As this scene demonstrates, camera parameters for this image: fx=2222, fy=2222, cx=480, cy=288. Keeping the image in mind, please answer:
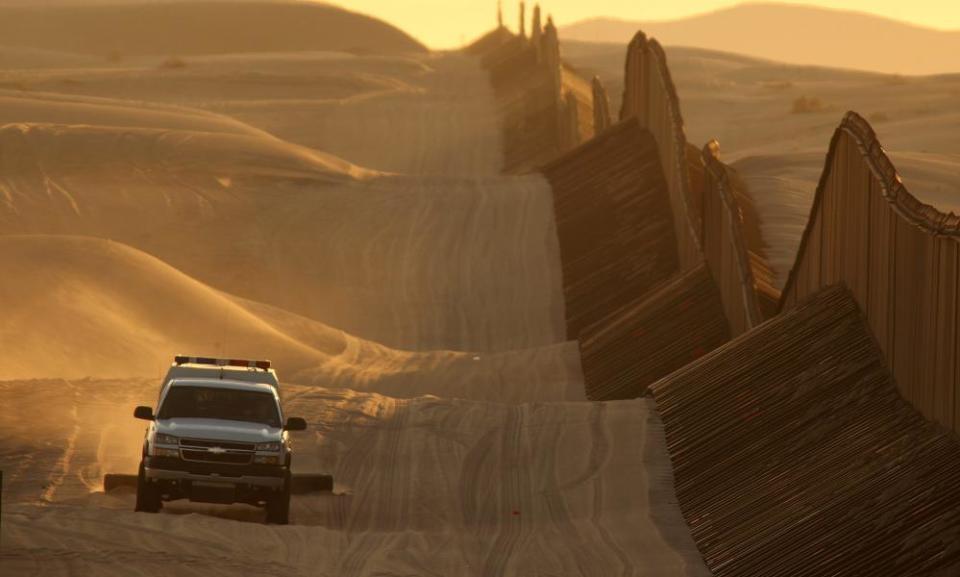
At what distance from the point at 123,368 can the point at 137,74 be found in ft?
167

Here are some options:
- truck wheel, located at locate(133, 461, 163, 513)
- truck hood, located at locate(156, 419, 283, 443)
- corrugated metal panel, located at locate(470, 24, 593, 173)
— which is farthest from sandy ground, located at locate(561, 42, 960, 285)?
truck wheel, located at locate(133, 461, 163, 513)

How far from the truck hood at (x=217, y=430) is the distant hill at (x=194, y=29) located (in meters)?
109

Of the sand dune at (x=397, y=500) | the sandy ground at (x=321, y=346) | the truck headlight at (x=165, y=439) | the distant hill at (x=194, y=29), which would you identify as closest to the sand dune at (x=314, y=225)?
the sandy ground at (x=321, y=346)

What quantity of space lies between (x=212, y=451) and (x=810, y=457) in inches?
184

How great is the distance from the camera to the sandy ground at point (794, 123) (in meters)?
37.6

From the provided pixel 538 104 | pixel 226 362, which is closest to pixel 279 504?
pixel 226 362

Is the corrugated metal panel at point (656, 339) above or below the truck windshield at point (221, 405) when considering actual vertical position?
below

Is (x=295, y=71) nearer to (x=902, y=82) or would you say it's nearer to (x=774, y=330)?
(x=902, y=82)

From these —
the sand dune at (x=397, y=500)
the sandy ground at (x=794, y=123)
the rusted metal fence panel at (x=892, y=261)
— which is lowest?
the sandy ground at (x=794, y=123)

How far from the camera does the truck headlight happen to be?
17406 millimetres

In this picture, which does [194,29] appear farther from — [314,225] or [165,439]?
[165,439]

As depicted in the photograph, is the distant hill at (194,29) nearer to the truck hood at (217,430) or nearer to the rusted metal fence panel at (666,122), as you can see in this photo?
the rusted metal fence panel at (666,122)

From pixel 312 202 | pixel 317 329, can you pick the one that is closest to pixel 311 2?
pixel 312 202

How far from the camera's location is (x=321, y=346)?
30766 millimetres
